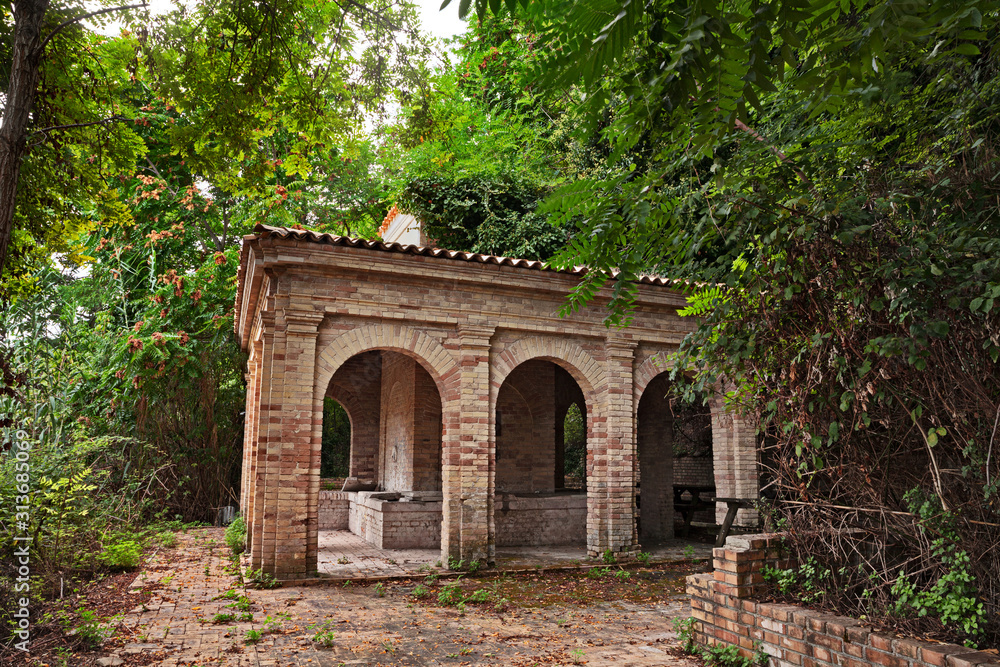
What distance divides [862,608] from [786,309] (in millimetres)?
2050

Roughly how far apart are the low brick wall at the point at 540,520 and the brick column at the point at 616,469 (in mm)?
1619

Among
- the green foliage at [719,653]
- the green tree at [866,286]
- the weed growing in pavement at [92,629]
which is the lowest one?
the weed growing in pavement at [92,629]

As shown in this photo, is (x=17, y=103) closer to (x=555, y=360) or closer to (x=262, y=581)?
(x=262, y=581)

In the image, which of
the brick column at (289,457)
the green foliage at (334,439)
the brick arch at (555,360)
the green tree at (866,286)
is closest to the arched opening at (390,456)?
the brick column at (289,457)

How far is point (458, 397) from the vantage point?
9750mm

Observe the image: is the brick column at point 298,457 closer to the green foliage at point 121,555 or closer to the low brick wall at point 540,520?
the green foliage at point 121,555

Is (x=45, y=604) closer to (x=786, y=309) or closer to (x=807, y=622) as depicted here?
(x=807, y=622)

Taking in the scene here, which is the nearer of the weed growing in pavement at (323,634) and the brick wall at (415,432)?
the weed growing in pavement at (323,634)

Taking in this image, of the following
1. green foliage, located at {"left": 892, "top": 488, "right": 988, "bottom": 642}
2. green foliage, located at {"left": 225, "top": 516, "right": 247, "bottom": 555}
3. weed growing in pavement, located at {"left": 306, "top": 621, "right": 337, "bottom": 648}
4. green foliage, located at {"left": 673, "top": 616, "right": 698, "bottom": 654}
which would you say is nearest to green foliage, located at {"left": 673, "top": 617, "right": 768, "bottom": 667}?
green foliage, located at {"left": 673, "top": 616, "right": 698, "bottom": 654}

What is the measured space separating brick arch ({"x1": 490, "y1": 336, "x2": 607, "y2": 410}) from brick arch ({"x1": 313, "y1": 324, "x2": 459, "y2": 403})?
0.74 meters

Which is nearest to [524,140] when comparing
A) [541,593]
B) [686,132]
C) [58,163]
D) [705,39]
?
[541,593]

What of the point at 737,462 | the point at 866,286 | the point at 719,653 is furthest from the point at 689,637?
the point at 737,462

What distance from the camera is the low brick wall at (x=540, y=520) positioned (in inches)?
473

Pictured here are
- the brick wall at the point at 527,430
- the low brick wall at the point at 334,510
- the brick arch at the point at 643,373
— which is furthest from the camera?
the low brick wall at the point at 334,510
